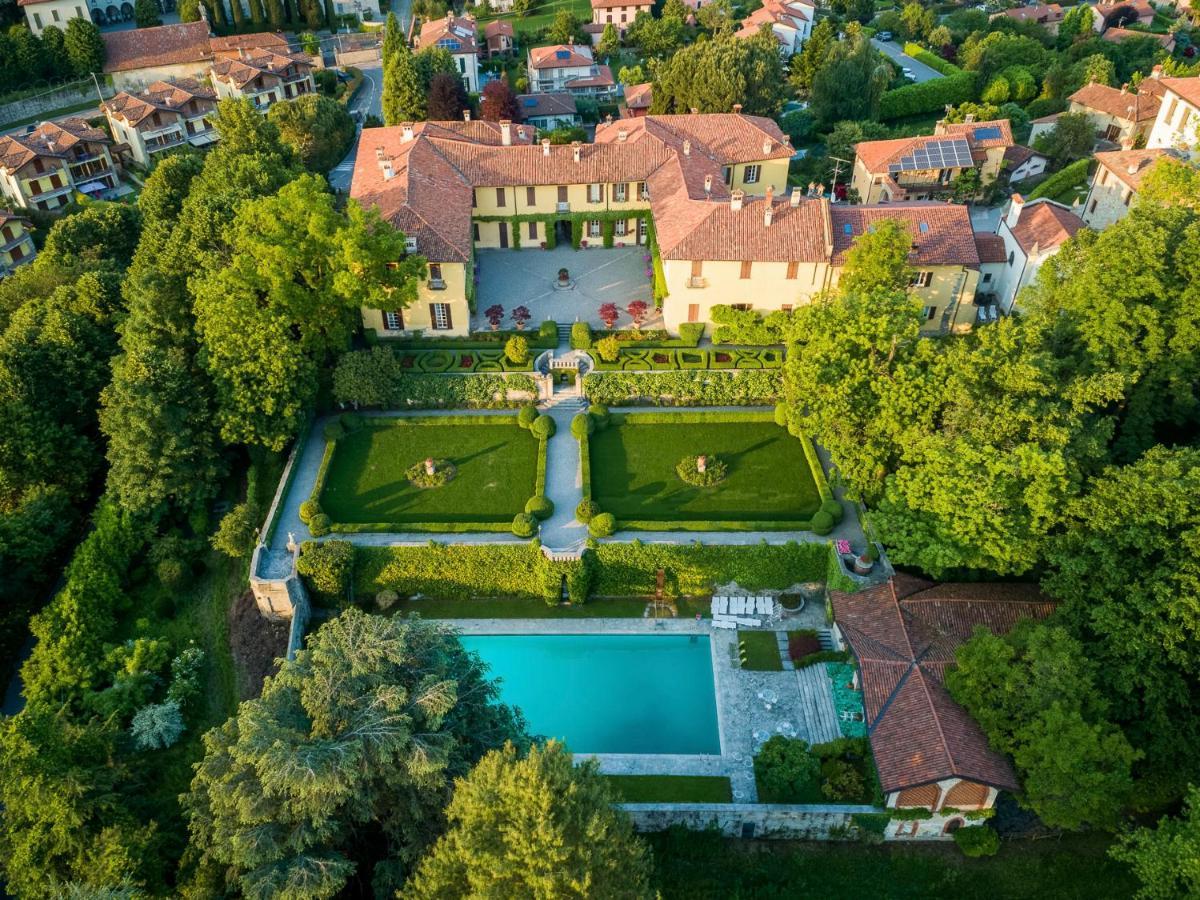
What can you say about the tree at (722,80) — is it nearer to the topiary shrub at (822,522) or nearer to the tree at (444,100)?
the tree at (444,100)

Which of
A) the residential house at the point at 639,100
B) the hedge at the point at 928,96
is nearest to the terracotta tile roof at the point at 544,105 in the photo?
the residential house at the point at 639,100

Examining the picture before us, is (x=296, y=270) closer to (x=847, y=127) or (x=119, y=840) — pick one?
(x=119, y=840)

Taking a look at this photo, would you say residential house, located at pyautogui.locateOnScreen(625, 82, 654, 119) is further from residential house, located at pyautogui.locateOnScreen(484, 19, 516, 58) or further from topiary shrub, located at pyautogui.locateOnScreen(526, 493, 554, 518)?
topiary shrub, located at pyautogui.locateOnScreen(526, 493, 554, 518)

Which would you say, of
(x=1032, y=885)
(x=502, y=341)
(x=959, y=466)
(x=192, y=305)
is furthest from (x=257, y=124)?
(x=1032, y=885)

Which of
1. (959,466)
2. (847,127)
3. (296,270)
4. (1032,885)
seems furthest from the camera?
(847,127)

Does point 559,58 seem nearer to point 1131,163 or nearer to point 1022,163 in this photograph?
point 1022,163
